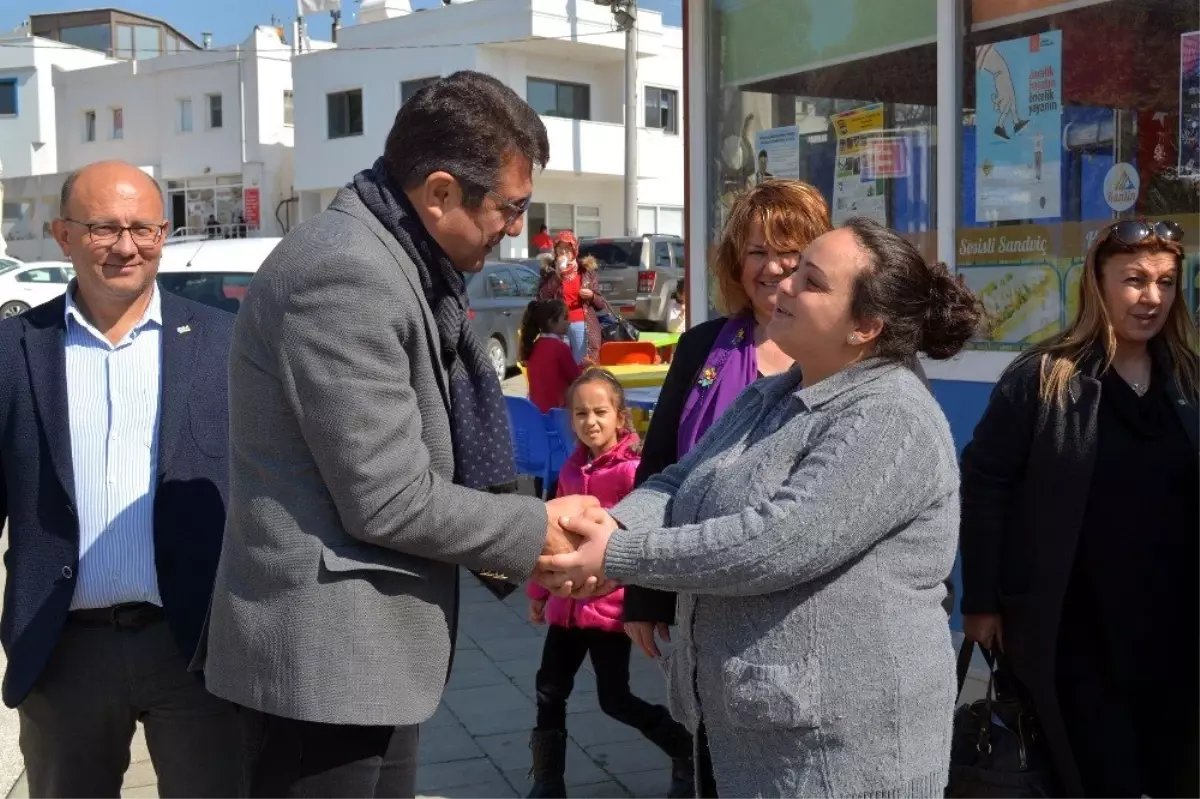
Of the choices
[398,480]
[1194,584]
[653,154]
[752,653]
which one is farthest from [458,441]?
[653,154]

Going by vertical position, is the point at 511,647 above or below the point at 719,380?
below

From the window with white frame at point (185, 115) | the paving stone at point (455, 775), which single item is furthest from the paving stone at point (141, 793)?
the window with white frame at point (185, 115)

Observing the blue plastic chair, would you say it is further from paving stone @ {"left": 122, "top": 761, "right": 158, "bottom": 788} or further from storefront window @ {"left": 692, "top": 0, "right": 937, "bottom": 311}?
paving stone @ {"left": 122, "top": 761, "right": 158, "bottom": 788}

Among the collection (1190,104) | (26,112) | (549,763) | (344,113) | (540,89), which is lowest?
(549,763)

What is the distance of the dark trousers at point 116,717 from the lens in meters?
3.00

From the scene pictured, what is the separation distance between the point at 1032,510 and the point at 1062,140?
212 cm

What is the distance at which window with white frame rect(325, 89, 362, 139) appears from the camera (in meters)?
38.2

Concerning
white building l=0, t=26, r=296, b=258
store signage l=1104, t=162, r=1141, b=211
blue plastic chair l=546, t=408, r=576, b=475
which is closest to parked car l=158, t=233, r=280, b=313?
blue plastic chair l=546, t=408, r=576, b=475

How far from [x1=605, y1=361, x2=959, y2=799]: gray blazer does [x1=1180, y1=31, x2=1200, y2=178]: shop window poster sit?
2.76 meters

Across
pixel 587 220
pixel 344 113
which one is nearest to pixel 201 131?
pixel 344 113

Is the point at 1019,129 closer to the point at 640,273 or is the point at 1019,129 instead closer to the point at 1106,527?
the point at 1106,527

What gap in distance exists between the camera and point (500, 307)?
18031 millimetres

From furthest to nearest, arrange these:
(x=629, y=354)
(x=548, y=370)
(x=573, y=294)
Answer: (x=573, y=294) < (x=629, y=354) < (x=548, y=370)

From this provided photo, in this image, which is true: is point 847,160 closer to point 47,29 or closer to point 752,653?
point 752,653
